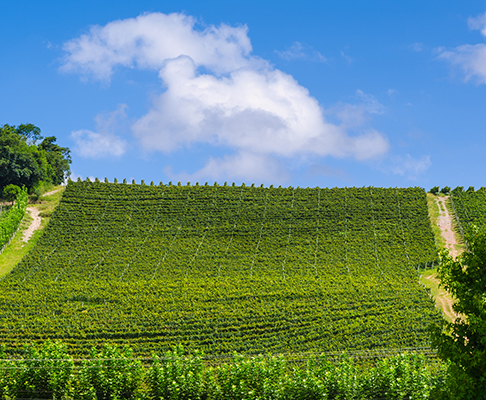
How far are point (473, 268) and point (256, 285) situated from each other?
31.9 meters

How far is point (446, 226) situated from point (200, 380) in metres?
43.8

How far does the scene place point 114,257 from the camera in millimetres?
55312

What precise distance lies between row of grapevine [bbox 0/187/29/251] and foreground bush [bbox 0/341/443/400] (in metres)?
33.5

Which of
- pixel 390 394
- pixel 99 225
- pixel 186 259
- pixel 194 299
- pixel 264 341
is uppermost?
pixel 99 225

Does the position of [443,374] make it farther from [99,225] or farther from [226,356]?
[99,225]

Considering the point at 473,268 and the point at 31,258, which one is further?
the point at 31,258

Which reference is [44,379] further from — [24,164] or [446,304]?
[24,164]

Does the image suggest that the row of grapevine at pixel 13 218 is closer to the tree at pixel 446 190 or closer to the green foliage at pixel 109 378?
Answer: the green foliage at pixel 109 378

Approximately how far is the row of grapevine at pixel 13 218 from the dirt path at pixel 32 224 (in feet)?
4.18

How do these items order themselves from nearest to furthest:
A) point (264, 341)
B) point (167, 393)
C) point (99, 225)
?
point (167, 393) < point (264, 341) < point (99, 225)

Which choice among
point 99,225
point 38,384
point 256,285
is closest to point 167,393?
point 38,384

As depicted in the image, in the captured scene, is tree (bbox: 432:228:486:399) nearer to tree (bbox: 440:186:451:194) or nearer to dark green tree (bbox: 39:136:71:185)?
tree (bbox: 440:186:451:194)

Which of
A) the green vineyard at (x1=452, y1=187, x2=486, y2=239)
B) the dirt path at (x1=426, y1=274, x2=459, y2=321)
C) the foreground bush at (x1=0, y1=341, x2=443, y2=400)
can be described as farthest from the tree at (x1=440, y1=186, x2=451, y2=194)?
the foreground bush at (x1=0, y1=341, x2=443, y2=400)

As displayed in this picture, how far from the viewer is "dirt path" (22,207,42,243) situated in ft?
199
